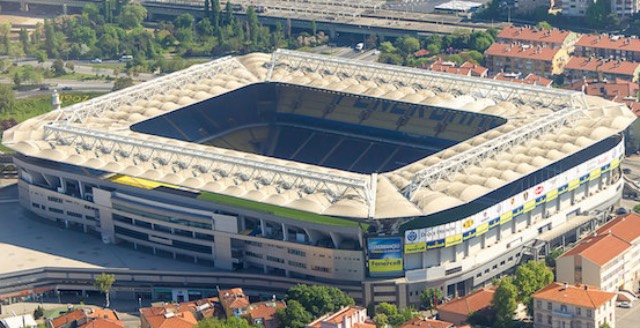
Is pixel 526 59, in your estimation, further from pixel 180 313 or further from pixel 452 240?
pixel 180 313

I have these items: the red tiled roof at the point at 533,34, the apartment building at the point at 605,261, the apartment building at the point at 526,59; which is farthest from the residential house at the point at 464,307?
the red tiled roof at the point at 533,34

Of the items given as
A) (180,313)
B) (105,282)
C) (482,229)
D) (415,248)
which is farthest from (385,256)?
(105,282)

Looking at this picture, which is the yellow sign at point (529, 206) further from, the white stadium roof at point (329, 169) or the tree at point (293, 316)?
the tree at point (293, 316)

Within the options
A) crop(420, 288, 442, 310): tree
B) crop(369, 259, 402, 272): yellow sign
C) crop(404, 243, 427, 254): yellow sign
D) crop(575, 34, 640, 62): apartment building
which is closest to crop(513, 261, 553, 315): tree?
crop(420, 288, 442, 310): tree

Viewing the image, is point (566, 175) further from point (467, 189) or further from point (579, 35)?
point (579, 35)

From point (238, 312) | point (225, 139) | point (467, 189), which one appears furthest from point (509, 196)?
point (225, 139)
